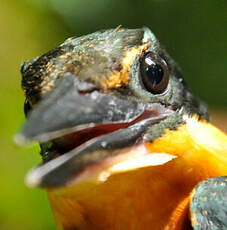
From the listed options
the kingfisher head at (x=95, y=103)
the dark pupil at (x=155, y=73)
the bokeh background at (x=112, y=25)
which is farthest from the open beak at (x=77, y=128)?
the bokeh background at (x=112, y=25)

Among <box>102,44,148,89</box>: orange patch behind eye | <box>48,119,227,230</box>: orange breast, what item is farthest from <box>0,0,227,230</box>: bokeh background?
<box>102,44,148,89</box>: orange patch behind eye

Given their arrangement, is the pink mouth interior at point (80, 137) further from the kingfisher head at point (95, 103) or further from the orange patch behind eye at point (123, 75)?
the orange patch behind eye at point (123, 75)

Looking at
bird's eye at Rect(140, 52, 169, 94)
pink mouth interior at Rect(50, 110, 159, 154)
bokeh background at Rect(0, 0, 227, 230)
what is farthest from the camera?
bokeh background at Rect(0, 0, 227, 230)

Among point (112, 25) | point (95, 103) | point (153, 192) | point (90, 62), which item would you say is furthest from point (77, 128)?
point (112, 25)

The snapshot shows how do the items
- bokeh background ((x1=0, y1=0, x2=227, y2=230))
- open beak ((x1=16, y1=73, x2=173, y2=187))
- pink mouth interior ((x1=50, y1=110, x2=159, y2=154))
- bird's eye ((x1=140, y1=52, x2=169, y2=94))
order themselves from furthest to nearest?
bokeh background ((x1=0, y1=0, x2=227, y2=230)) < bird's eye ((x1=140, y1=52, x2=169, y2=94)) < pink mouth interior ((x1=50, y1=110, x2=159, y2=154)) < open beak ((x1=16, y1=73, x2=173, y2=187))

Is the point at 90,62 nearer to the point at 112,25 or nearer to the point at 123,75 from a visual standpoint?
the point at 123,75

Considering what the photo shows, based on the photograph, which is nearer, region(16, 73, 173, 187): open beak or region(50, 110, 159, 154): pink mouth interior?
region(16, 73, 173, 187): open beak

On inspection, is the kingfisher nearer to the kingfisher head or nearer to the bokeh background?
the kingfisher head

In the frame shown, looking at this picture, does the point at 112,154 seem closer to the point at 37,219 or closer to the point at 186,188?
the point at 186,188
